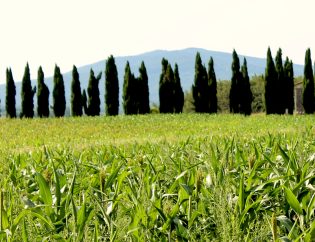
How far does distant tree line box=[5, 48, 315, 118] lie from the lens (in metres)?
59.0

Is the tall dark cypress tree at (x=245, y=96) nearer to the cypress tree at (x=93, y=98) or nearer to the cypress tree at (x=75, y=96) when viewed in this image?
the cypress tree at (x=93, y=98)

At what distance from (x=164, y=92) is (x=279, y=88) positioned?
12.8m

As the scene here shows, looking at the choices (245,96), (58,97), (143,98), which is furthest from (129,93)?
(245,96)

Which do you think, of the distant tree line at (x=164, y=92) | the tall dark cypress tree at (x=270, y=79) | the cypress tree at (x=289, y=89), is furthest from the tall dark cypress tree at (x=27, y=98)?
the cypress tree at (x=289, y=89)

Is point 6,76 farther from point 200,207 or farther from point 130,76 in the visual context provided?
point 200,207

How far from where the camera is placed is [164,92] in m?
62.1

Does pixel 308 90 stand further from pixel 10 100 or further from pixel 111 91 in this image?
pixel 10 100

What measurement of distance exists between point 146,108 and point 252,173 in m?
56.4

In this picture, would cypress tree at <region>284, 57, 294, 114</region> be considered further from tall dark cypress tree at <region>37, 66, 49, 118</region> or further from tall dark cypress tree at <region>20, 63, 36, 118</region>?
tall dark cypress tree at <region>20, 63, 36, 118</region>

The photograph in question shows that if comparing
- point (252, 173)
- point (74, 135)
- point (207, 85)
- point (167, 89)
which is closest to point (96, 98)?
point (167, 89)

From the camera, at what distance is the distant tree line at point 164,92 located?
194ft

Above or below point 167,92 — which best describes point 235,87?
above

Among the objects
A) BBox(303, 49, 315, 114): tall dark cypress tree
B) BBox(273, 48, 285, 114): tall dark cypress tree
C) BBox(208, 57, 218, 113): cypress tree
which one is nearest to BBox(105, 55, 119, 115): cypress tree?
BBox(208, 57, 218, 113): cypress tree

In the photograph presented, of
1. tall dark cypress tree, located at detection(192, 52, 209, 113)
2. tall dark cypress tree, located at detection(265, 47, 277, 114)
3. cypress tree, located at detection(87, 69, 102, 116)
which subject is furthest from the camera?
cypress tree, located at detection(87, 69, 102, 116)
